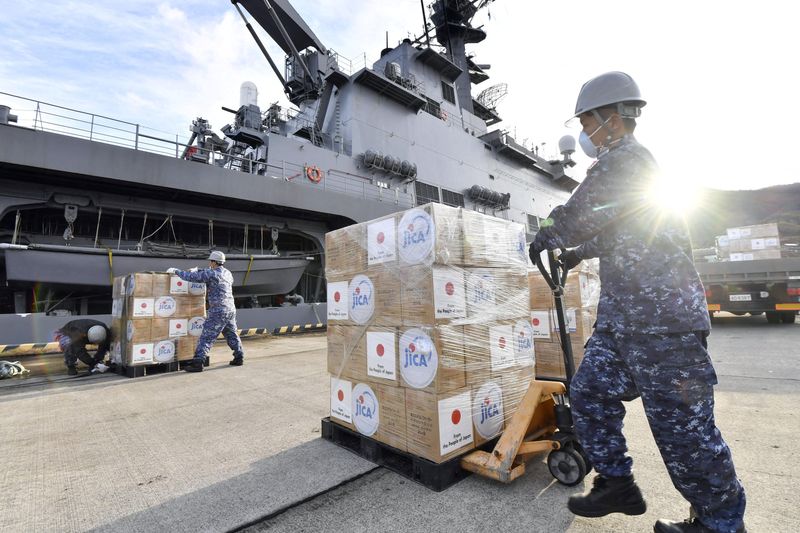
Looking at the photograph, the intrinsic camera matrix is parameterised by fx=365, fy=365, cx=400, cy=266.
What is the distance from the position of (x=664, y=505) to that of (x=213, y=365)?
5.68 m

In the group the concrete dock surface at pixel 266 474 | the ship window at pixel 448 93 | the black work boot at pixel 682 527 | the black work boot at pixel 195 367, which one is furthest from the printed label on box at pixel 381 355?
the ship window at pixel 448 93

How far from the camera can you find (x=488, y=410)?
217cm

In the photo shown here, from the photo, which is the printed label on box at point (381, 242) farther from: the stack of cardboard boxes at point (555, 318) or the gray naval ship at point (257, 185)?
the gray naval ship at point (257, 185)

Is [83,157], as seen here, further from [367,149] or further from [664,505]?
[664,505]

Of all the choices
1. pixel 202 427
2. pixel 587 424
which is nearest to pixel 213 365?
pixel 202 427

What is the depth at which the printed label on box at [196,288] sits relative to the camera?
5.42 m

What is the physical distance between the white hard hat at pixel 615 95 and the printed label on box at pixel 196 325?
18.5 feet

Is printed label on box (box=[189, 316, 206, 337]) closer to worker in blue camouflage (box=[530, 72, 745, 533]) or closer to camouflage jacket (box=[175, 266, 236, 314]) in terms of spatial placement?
camouflage jacket (box=[175, 266, 236, 314])

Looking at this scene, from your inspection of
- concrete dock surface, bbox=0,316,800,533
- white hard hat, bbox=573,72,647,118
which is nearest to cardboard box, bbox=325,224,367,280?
concrete dock surface, bbox=0,316,800,533

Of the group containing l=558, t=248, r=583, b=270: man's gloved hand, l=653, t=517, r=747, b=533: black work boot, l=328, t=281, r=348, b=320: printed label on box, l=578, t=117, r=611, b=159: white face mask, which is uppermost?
l=578, t=117, r=611, b=159: white face mask

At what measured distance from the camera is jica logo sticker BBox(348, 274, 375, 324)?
2.30 m

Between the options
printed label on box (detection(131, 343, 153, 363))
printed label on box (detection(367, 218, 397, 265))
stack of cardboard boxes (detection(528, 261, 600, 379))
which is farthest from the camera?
printed label on box (detection(131, 343, 153, 363))

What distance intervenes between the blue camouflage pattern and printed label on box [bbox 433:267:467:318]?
14.2 feet

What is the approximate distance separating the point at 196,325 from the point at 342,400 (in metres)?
4.00
